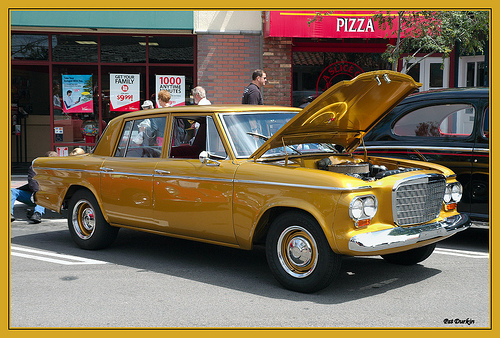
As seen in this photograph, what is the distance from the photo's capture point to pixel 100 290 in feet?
17.8

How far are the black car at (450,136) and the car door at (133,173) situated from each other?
2968 mm

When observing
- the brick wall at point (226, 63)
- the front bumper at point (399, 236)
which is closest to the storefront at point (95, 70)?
the brick wall at point (226, 63)

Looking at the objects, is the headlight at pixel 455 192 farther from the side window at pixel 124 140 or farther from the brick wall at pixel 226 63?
the brick wall at pixel 226 63

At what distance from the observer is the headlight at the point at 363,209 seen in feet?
16.0

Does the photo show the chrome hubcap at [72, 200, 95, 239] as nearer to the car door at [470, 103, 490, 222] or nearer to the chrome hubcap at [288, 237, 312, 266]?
the chrome hubcap at [288, 237, 312, 266]

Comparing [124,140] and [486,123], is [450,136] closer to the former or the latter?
[486,123]

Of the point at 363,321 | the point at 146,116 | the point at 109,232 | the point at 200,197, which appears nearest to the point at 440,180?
the point at 363,321

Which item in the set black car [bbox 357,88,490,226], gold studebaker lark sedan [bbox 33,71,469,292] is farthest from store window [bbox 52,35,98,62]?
black car [bbox 357,88,490,226]

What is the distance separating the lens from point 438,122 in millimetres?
7449

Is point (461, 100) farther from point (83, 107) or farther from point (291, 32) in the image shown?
point (83, 107)

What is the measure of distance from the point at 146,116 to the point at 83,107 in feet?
25.1

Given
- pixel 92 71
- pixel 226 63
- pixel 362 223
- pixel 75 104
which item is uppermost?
pixel 226 63

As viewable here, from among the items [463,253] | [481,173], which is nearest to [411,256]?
[463,253]

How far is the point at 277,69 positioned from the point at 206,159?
8263mm
